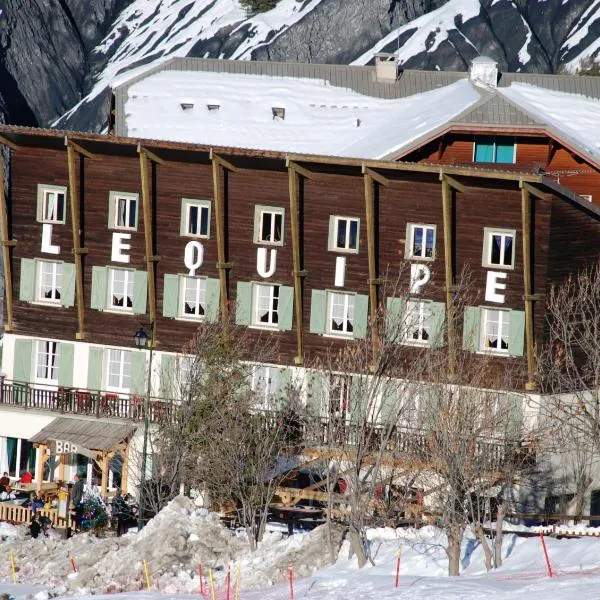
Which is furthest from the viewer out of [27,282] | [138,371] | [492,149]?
[492,149]

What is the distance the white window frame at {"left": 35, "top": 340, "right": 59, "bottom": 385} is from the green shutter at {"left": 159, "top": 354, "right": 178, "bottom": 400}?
16.1 ft

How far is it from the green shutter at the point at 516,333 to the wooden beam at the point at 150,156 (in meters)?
14.2

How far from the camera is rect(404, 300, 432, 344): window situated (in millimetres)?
67625

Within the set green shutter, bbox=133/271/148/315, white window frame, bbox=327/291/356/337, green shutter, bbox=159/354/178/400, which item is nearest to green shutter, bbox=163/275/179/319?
green shutter, bbox=133/271/148/315

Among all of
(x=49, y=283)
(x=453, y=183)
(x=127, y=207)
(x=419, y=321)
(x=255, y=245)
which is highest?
(x=453, y=183)

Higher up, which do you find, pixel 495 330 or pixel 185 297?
pixel 185 297

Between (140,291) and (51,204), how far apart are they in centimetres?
505

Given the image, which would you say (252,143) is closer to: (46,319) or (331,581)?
(46,319)

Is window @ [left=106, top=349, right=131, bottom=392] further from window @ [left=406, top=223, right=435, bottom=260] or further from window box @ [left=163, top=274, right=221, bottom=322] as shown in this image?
window @ [left=406, top=223, right=435, bottom=260]

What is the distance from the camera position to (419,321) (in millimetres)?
68062

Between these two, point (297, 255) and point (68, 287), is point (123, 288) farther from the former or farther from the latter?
point (297, 255)

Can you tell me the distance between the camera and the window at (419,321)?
67625 mm

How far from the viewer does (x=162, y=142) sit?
2771 inches

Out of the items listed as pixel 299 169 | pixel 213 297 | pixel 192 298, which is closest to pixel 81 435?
pixel 192 298
